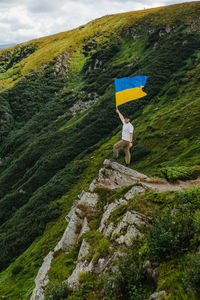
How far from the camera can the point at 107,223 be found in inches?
435

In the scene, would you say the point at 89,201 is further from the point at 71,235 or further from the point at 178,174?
the point at 178,174

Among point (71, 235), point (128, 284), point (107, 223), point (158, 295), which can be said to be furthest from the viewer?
point (71, 235)

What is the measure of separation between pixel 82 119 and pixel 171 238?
68.9 metres

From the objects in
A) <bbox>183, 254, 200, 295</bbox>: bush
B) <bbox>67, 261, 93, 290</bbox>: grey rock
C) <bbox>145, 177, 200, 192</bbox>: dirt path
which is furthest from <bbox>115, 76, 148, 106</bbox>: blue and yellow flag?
<bbox>183, 254, 200, 295</bbox>: bush

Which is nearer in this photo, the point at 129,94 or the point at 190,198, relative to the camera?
the point at 190,198

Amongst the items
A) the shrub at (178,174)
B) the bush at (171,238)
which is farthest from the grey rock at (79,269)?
the shrub at (178,174)

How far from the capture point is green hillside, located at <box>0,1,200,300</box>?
3512 cm

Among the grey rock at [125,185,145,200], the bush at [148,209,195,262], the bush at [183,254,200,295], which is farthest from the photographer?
the grey rock at [125,185,145,200]

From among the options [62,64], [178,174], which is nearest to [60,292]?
[178,174]

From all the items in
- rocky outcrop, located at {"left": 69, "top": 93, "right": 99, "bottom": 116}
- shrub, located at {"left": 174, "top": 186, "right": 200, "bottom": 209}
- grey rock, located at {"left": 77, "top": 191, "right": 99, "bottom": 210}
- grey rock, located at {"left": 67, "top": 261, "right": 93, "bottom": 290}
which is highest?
shrub, located at {"left": 174, "top": 186, "right": 200, "bottom": 209}

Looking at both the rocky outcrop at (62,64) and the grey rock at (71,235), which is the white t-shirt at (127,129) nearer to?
the grey rock at (71,235)

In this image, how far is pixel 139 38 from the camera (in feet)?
331

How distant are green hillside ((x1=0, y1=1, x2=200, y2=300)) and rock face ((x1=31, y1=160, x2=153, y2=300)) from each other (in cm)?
342

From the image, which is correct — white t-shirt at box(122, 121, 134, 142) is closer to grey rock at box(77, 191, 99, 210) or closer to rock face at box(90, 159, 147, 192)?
rock face at box(90, 159, 147, 192)
